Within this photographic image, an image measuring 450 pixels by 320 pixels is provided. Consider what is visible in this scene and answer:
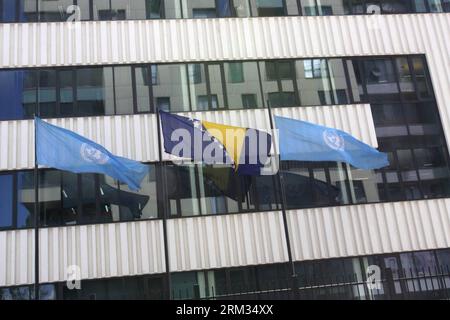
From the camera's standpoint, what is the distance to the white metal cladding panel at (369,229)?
18.7 m

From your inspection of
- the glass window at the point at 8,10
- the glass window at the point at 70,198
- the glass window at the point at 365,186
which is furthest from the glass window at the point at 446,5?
the glass window at the point at 8,10

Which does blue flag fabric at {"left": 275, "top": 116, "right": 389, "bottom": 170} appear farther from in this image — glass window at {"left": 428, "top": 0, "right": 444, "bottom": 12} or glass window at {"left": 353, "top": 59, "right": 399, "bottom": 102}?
glass window at {"left": 428, "top": 0, "right": 444, "bottom": 12}

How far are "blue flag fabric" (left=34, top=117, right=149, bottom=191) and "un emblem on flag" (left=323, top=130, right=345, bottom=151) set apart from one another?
6.15 meters

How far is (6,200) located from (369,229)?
12.8 m

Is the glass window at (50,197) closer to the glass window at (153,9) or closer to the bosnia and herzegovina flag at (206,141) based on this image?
the bosnia and herzegovina flag at (206,141)

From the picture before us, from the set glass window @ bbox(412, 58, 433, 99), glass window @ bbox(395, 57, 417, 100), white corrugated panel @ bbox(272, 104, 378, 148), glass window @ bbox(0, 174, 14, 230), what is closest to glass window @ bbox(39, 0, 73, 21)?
glass window @ bbox(0, 174, 14, 230)

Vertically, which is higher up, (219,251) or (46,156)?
(46,156)

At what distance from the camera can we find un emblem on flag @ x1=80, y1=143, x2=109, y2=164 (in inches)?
593

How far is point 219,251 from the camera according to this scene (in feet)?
59.4

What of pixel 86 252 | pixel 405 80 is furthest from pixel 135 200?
pixel 405 80
